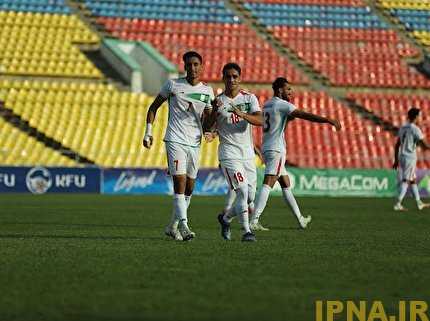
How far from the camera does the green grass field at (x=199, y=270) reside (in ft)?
23.3

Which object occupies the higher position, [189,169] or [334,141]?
[334,141]

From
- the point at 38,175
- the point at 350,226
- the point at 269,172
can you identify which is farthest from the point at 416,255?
the point at 38,175

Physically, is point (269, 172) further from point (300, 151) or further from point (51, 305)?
point (300, 151)

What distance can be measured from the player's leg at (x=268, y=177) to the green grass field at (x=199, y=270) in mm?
397

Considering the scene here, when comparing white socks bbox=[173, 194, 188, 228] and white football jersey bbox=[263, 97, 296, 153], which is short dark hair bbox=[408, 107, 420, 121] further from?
white socks bbox=[173, 194, 188, 228]

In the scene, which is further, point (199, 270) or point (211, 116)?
point (211, 116)

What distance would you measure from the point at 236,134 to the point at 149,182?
2217 cm

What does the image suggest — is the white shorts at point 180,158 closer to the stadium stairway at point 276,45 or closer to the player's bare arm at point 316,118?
the player's bare arm at point 316,118

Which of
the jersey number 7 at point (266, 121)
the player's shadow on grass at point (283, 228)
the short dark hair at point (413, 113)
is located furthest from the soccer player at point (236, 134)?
the short dark hair at point (413, 113)

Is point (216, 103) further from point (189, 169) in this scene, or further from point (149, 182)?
point (149, 182)

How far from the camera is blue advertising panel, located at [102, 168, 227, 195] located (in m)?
35.5

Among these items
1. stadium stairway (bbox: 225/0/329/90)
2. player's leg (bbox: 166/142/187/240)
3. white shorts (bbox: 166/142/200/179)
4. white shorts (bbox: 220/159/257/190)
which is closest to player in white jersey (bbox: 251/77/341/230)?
white shorts (bbox: 220/159/257/190)

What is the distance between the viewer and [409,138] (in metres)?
25.1

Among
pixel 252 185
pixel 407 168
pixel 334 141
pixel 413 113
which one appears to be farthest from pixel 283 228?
pixel 334 141
